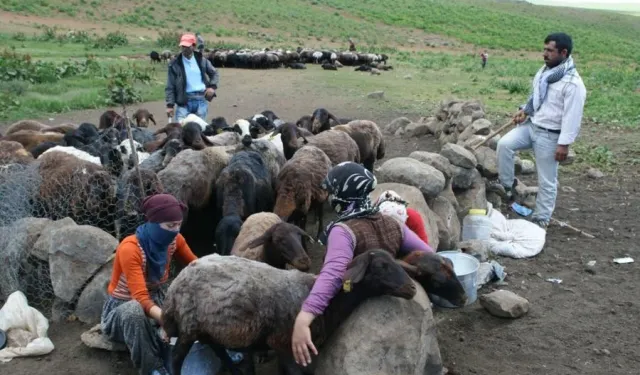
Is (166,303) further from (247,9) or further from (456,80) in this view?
(247,9)

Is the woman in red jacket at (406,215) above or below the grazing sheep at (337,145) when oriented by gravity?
above

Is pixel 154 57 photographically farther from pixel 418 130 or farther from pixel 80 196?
pixel 80 196

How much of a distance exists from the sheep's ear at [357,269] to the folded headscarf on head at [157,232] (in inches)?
54.5

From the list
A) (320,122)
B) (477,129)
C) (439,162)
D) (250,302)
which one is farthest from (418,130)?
(250,302)

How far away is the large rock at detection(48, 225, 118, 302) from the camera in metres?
4.97

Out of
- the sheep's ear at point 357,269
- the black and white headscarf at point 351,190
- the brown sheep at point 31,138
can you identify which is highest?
the black and white headscarf at point 351,190

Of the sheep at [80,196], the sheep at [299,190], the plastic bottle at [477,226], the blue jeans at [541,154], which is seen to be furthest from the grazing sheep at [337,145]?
the sheep at [80,196]

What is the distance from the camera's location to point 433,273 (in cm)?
382

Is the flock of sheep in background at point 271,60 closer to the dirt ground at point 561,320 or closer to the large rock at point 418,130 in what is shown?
the large rock at point 418,130

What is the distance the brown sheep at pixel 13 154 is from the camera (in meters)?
7.13

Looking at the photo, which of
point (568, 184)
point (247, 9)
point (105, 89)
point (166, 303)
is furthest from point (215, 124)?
point (247, 9)

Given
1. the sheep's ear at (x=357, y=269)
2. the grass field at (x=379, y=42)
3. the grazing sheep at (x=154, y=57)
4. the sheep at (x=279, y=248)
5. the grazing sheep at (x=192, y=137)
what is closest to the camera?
the sheep's ear at (x=357, y=269)

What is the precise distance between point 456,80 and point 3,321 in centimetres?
2084

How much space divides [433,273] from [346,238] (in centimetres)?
64
